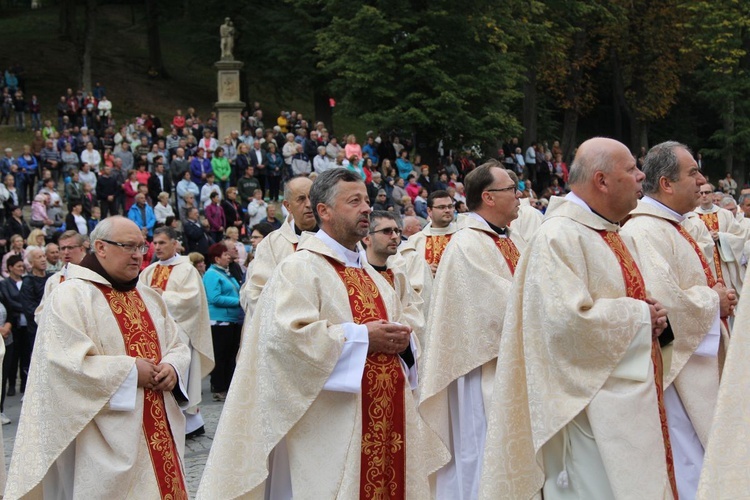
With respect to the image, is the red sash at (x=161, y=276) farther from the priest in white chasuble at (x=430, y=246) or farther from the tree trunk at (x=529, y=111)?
the tree trunk at (x=529, y=111)

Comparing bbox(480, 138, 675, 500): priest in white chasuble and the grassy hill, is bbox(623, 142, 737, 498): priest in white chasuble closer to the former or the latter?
bbox(480, 138, 675, 500): priest in white chasuble

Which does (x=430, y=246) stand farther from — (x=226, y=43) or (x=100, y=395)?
(x=226, y=43)

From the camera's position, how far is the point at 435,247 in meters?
10.7

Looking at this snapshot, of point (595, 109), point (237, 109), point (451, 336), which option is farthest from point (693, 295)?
point (595, 109)

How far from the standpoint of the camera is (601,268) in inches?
207

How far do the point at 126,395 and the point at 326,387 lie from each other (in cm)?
128

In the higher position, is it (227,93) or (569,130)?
(227,93)

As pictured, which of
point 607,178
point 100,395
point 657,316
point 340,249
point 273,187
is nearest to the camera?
point 657,316

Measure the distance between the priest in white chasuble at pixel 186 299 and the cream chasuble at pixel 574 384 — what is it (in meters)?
5.49

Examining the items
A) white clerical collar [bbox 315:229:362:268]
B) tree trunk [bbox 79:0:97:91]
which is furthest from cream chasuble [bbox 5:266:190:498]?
tree trunk [bbox 79:0:97:91]

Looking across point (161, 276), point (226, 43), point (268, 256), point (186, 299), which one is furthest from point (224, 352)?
point (226, 43)

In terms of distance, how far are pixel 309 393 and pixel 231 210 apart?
15.6 meters

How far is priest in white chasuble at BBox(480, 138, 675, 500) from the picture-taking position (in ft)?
16.4

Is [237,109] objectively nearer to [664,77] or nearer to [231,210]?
[231,210]
